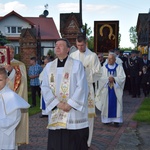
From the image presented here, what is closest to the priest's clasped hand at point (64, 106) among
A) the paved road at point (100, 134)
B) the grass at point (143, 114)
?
the paved road at point (100, 134)

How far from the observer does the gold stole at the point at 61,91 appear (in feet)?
17.5

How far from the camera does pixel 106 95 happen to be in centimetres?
963

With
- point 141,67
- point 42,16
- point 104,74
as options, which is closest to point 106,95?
point 104,74

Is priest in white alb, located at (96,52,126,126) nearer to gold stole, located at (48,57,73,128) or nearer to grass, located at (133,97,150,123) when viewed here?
grass, located at (133,97,150,123)

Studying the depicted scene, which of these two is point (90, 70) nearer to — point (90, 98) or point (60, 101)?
point (90, 98)

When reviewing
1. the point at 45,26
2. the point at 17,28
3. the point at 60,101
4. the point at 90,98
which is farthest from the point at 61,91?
the point at 45,26

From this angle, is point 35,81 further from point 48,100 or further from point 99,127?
point 48,100

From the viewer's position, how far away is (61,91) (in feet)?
17.7

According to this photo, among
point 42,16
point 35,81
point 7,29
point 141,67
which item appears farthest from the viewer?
point 42,16

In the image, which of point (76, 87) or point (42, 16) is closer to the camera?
point (76, 87)

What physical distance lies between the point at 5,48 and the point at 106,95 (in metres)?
4.42

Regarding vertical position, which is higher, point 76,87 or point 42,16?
point 42,16

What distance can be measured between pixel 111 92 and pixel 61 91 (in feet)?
14.3

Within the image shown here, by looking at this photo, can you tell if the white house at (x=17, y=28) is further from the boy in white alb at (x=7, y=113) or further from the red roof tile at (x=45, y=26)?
the boy in white alb at (x=7, y=113)
